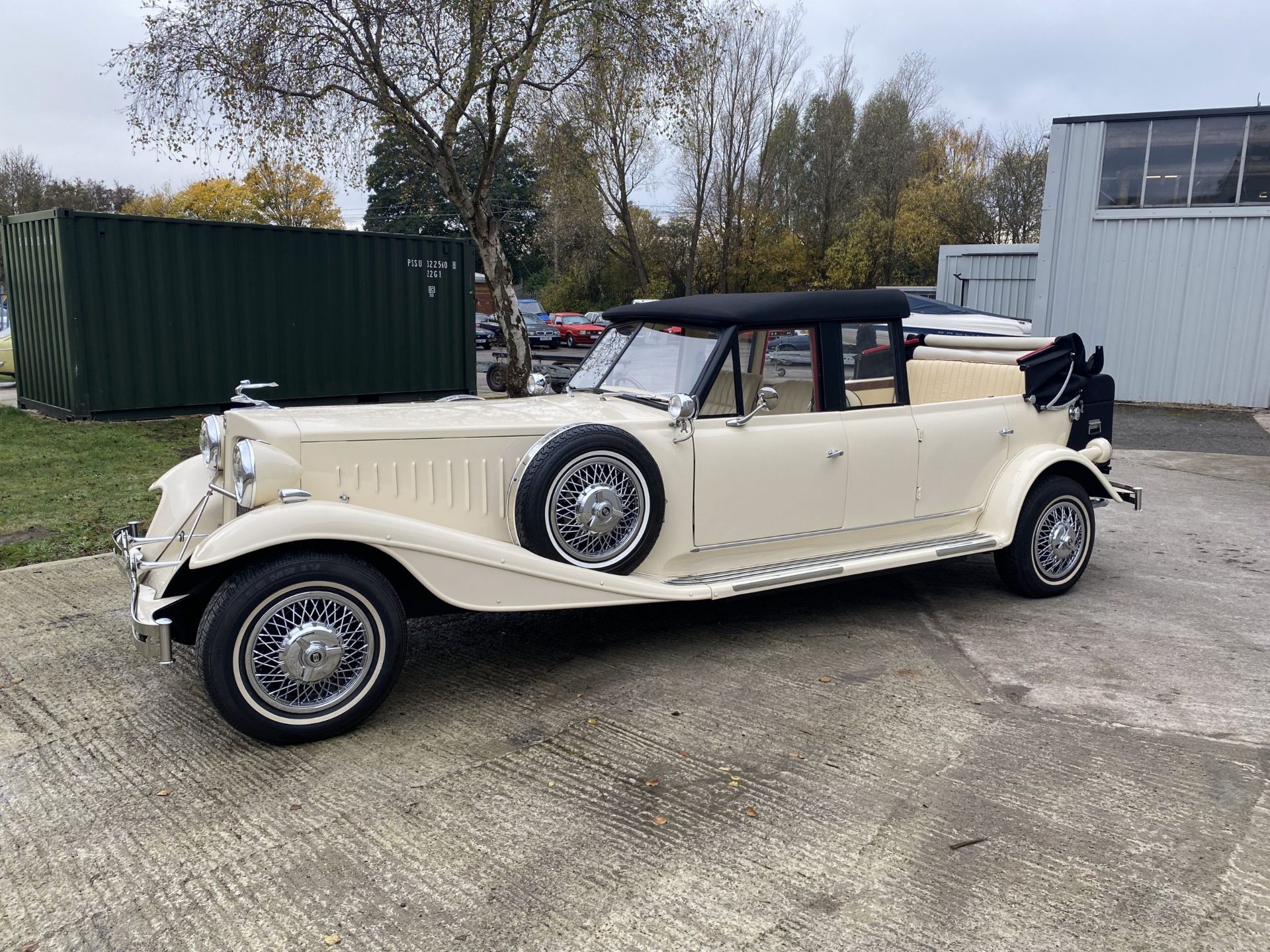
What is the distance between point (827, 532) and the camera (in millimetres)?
5395

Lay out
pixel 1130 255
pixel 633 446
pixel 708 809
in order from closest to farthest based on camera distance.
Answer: pixel 708 809, pixel 633 446, pixel 1130 255

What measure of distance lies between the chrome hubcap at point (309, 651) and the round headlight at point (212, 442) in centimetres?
107

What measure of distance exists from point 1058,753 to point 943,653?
1.19m

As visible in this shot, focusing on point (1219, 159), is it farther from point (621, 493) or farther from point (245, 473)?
point (245, 473)

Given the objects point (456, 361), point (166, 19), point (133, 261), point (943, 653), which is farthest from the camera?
point (456, 361)

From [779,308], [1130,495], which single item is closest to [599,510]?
[779,308]

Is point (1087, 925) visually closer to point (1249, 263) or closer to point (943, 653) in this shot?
point (943, 653)

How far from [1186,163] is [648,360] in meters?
15.0

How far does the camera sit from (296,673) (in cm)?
390

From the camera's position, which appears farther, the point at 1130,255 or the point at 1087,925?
the point at 1130,255

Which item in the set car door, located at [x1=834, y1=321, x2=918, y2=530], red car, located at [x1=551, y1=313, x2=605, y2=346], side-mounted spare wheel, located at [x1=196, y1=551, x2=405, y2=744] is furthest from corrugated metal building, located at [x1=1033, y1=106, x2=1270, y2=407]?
red car, located at [x1=551, y1=313, x2=605, y2=346]

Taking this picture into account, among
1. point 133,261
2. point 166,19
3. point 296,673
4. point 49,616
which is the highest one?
point 166,19

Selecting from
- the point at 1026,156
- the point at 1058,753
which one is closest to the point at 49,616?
the point at 1058,753

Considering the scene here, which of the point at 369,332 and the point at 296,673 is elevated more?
the point at 369,332
